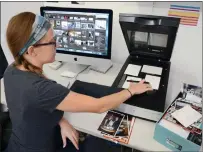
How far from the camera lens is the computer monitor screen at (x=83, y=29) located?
1.32 metres

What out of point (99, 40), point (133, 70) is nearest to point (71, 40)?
point (99, 40)

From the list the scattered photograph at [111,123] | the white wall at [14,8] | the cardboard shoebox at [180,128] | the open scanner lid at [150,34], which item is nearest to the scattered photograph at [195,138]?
the cardboard shoebox at [180,128]

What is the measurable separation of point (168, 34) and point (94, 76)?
586 mm

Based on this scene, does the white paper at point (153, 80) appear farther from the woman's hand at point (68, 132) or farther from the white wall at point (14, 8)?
the white wall at point (14, 8)

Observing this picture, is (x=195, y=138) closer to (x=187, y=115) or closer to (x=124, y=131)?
(x=187, y=115)

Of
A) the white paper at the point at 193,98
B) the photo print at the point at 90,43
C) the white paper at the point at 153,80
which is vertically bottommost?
the white paper at the point at 193,98

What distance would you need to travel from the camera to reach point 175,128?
0.93 metres

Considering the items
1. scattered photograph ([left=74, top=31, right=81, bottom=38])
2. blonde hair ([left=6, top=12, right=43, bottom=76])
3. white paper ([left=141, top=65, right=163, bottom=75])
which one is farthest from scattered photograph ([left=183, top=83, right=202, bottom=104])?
blonde hair ([left=6, top=12, right=43, bottom=76])

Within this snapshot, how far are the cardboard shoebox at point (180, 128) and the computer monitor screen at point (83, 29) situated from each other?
0.57m

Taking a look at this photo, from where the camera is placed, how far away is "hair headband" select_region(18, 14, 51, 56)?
36.0 inches

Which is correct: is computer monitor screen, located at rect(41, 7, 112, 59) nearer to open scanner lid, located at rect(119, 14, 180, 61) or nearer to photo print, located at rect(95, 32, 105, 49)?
photo print, located at rect(95, 32, 105, 49)

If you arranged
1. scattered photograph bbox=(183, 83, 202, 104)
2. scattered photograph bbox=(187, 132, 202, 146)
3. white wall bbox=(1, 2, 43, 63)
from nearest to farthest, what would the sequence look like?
scattered photograph bbox=(187, 132, 202, 146) → scattered photograph bbox=(183, 83, 202, 104) → white wall bbox=(1, 2, 43, 63)

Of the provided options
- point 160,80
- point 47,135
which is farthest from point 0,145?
point 160,80

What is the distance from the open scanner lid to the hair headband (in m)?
0.49
